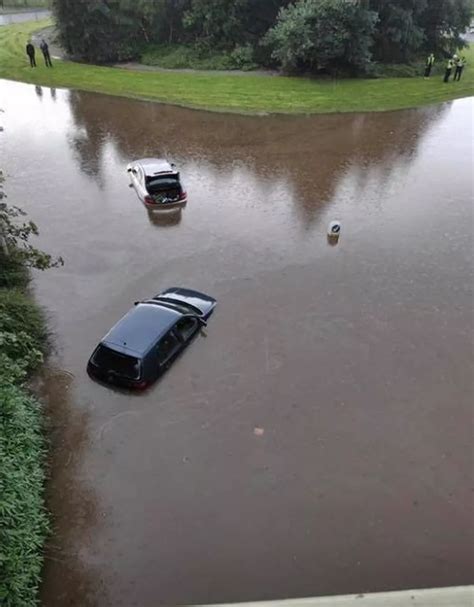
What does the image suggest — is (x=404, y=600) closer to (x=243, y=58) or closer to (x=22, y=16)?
(x=243, y=58)

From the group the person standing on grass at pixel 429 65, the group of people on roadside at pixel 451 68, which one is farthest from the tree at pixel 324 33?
the group of people on roadside at pixel 451 68

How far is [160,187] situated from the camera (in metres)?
18.0

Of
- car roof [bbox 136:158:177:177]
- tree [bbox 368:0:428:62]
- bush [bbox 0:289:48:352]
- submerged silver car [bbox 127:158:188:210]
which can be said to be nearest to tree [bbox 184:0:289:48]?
tree [bbox 368:0:428:62]

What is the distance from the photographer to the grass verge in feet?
24.1

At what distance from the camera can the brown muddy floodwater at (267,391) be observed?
829 centimetres

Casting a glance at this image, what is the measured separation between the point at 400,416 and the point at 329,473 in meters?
2.18

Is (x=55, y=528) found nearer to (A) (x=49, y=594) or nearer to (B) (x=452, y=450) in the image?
(A) (x=49, y=594)

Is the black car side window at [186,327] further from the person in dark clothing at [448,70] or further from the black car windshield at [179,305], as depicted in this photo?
the person in dark clothing at [448,70]

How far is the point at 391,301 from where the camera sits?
13.8 m

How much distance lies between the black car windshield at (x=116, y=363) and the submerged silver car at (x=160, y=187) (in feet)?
27.4

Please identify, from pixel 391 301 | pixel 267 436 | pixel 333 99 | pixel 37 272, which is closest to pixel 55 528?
pixel 267 436

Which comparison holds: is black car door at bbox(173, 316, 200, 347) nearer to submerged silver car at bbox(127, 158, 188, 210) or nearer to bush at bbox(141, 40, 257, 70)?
submerged silver car at bbox(127, 158, 188, 210)

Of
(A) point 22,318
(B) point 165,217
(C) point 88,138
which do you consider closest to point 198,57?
(C) point 88,138

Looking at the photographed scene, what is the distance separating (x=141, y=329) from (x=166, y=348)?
28.4 inches
